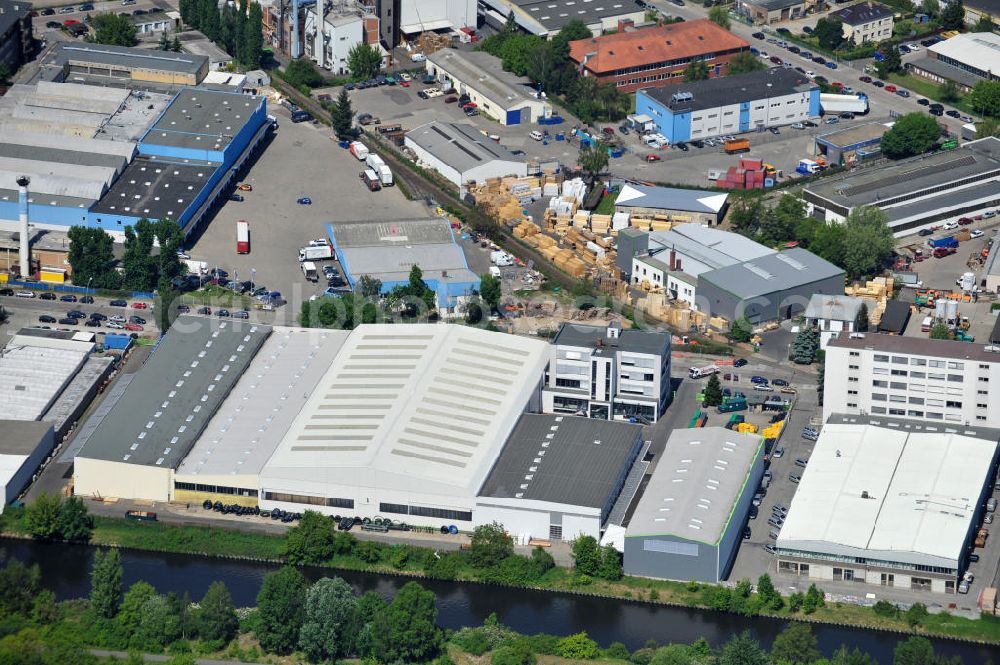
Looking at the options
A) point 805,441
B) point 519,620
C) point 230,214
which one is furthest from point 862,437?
point 230,214

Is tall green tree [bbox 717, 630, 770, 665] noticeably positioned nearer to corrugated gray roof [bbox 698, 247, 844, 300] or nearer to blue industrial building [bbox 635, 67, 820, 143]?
corrugated gray roof [bbox 698, 247, 844, 300]

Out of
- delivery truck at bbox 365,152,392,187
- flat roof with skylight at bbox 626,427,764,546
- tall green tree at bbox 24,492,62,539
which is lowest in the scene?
delivery truck at bbox 365,152,392,187

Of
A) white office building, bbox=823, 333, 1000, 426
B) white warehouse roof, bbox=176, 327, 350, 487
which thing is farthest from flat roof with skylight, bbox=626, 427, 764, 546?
white warehouse roof, bbox=176, 327, 350, 487

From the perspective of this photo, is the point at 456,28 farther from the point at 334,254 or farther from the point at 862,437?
the point at 862,437

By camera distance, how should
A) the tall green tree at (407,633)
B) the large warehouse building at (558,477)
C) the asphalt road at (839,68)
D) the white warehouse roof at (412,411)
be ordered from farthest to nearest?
the asphalt road at (839,68) → the white warehouse roof at (412,411) → the large warehouse building at (558,477) → the tall green tree at (407,633)

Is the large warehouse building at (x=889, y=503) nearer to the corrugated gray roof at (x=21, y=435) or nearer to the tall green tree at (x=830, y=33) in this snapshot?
the corrugated gray roof at (x=21, y=435)

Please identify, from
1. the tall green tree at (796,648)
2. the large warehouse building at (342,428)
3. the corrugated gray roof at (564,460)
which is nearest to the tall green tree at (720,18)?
the large warehouse building at (342,428)
